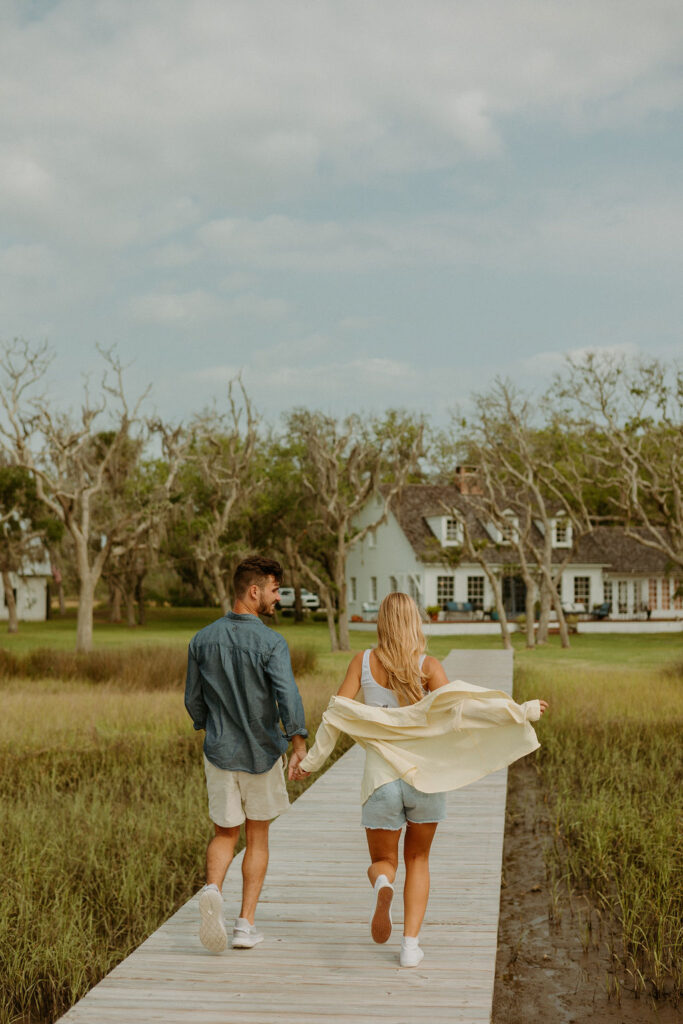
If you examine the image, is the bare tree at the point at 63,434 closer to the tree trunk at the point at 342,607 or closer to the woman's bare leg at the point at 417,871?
the tree trunk at the point at 342,607

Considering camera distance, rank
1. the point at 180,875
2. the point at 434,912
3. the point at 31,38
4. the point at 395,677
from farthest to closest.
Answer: the point at 31,38
the point at 180,875
the point at 434,912
the point at 395,677

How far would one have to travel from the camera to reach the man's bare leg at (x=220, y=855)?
4637 millimetres

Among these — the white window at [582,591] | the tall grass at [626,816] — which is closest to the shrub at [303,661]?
the tall grass at [626,816]

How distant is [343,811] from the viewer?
8.11 meters

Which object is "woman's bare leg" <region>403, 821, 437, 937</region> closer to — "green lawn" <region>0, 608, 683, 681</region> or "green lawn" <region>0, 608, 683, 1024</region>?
"green lawn" <region>0, 608, 683, 1024</region>

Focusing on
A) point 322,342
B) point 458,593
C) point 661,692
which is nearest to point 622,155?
point 661,692

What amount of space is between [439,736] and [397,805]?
361mm

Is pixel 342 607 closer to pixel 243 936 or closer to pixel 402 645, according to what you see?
pixel 243 936

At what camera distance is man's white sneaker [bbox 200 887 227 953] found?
→ 4367 mm

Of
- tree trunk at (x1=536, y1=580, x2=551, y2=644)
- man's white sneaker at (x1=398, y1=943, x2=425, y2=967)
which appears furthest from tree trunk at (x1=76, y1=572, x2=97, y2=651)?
man's white sneaker at (x1=398, y1=943, x2=425, y2=967)

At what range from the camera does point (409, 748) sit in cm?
459

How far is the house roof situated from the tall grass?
2919 cm

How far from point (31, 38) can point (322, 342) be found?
127 ft

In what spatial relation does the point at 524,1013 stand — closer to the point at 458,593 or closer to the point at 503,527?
the point at 503,527
